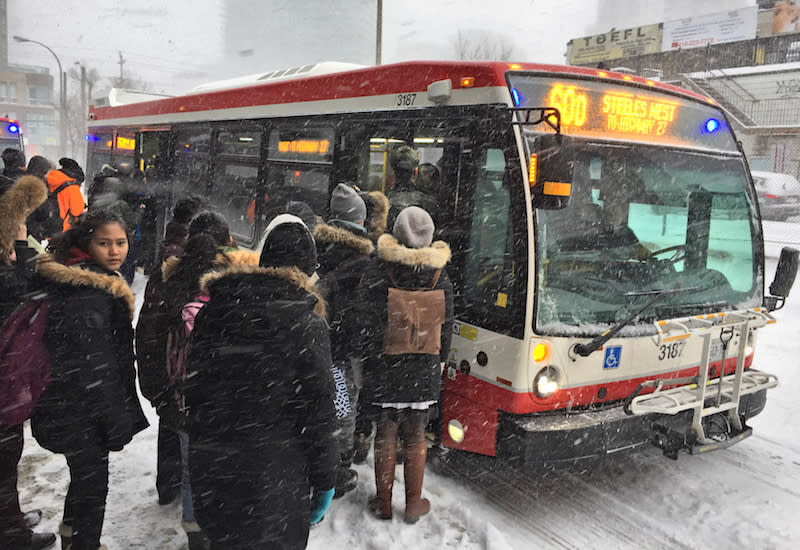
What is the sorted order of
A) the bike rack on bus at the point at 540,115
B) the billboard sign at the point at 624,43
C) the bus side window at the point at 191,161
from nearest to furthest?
the bike rack on bus at the point at 540,115, the bus side window at the point at 191,161, the billboard sign at the point at 624,43

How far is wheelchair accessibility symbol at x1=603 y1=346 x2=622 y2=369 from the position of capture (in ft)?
14.3

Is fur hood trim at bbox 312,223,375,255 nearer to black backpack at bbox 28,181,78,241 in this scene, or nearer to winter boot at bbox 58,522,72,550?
winter boot at bbox 58,522,72,550

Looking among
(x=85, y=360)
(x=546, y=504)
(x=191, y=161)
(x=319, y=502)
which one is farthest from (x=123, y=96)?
(x=319, y=502)

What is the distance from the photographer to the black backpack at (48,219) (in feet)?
22.3

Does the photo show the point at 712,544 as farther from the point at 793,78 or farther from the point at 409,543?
the point at 793,78

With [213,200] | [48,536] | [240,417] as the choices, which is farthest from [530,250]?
[213,200]

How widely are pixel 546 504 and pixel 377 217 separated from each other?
236 cm

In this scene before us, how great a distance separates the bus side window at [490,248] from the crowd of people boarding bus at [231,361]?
39 cm

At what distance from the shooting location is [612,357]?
4.37m

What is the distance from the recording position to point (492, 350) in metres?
4.29

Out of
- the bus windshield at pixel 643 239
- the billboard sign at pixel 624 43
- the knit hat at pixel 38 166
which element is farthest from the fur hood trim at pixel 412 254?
the billboard sign at pixel 624 43

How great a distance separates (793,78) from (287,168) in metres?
24.0

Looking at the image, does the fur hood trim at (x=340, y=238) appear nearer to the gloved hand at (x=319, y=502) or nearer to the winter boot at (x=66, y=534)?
the gloved hand at (x=319, y=502)

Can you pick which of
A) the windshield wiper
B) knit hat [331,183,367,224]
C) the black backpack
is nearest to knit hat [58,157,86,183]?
the black backpack
